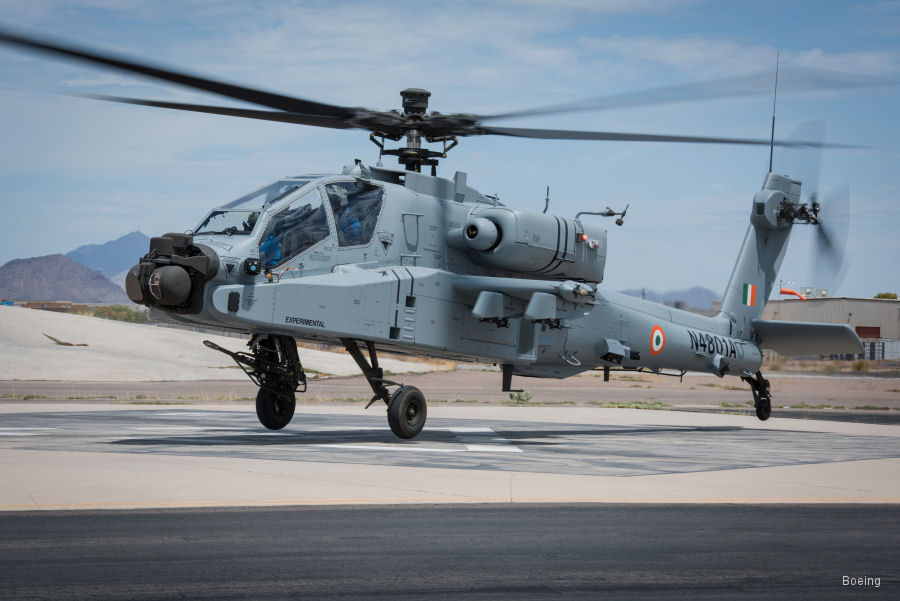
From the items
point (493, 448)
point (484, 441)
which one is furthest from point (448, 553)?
point (484, 441)

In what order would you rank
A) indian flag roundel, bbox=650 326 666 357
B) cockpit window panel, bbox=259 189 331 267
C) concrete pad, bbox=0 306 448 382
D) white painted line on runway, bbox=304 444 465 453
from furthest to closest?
concrete pad, bbox=0 306 448 382 < indian flag roundel, bbox=650 326 666 357 < cockpit window panel, bbox=259 189 331 267 < white painted line on runway, bbox=304 444 465 453

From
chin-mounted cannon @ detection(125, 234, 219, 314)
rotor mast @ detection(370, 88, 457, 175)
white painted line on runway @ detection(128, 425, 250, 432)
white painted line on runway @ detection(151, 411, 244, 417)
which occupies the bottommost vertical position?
white painted line on runway @ detection(151, 411, 244, 417)

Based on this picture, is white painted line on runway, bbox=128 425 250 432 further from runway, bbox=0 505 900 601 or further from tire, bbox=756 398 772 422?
tire, bbox=756 398 772 422

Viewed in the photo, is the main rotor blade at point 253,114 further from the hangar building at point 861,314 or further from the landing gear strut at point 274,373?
the hangar building at point 861,314

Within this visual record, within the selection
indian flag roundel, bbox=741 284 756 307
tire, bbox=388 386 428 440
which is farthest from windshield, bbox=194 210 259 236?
indian flag roundel, bbox=741 284 756 307

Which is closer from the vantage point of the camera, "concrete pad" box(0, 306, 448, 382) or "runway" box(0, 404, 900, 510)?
"runway" box(0, 404, 900, 510)

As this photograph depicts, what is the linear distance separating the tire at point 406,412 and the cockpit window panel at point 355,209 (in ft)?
8.60

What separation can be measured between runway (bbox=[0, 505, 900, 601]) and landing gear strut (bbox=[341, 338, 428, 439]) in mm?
7271

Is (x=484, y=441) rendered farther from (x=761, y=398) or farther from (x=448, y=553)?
(x=448, y=553)

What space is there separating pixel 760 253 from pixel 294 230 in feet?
48.9

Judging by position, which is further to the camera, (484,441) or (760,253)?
(760,253)

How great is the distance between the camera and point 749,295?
85.1 ft

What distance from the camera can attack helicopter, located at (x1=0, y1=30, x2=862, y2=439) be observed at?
14633mm

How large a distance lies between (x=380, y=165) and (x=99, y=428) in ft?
22.8
